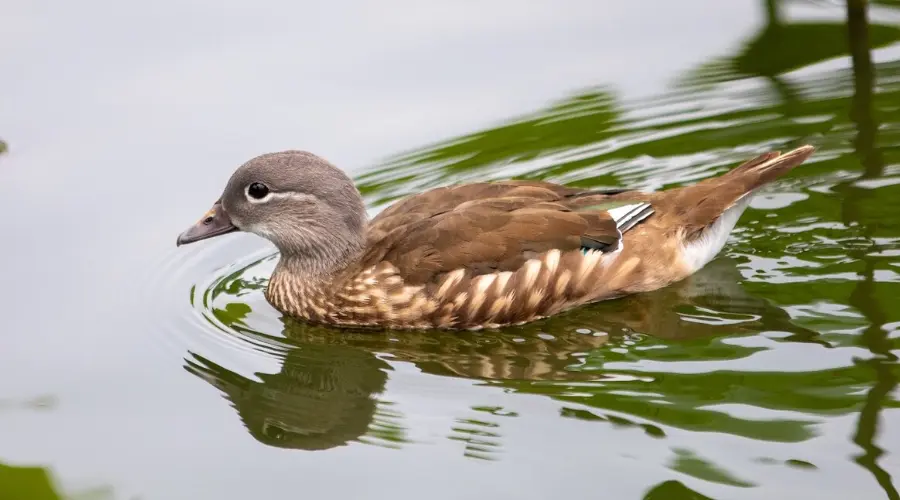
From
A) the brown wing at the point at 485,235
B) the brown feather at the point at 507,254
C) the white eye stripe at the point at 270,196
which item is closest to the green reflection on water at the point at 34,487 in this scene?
the brown feather at the point at 507,254

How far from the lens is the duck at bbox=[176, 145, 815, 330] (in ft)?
27.1

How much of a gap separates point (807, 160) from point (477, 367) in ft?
10.6

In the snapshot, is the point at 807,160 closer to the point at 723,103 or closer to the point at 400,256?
the point at 723,103

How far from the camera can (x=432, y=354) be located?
8.00 m

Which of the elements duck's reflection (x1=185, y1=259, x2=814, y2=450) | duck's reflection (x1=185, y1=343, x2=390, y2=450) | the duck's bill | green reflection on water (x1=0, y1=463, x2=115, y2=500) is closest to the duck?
the duck's bill

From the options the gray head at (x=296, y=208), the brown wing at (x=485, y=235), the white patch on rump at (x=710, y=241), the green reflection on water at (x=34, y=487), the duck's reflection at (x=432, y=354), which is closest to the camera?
the green reflection on water at (x=34, y=487)

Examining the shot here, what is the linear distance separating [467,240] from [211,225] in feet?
5.42

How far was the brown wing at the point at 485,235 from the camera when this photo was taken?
823 centimetres

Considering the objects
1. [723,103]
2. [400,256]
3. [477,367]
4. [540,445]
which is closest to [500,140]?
[723,103]

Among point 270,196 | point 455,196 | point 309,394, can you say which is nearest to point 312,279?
point 270,196

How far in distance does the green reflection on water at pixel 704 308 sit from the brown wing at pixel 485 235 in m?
Answer: 0.44

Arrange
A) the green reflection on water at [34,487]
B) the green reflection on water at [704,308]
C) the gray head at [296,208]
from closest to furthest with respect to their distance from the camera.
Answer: the green reflection on water at [34,487]
the green reflection on water at [704,308]
the gray head at [296,208]

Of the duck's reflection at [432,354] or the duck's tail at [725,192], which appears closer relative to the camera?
the duck's reflection at [432,354]

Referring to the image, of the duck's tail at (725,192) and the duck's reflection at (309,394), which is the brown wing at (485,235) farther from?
the duck's reflection at (309,394)
